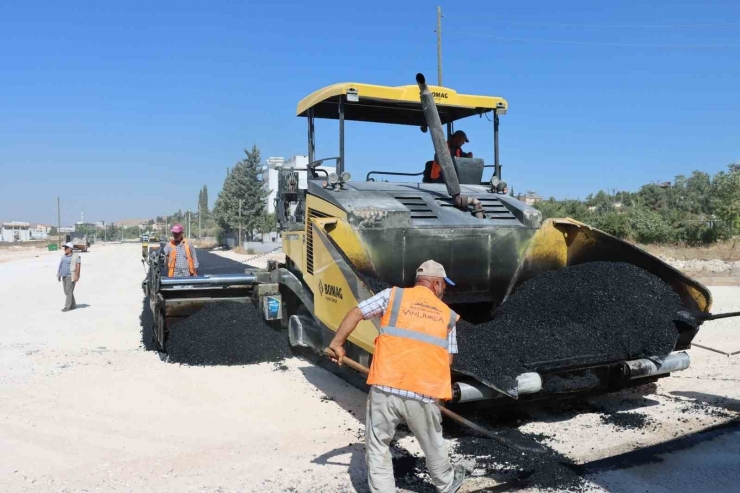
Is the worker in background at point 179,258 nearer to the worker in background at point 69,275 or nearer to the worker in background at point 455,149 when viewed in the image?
the worker in background at point 455,149

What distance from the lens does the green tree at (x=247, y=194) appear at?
47188 mm

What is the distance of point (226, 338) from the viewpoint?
22.1 ft

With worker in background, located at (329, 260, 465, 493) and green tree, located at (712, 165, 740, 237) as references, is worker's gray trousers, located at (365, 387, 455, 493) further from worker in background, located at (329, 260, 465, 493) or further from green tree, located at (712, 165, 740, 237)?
green tree, located at (712, 165, 740, 237)

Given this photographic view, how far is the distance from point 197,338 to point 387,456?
4.03 m

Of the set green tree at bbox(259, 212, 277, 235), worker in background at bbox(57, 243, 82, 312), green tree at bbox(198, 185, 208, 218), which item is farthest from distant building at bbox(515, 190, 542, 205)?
green tree at bbox(198, 185, 208, 218)

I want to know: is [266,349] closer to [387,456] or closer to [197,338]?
[197,338]

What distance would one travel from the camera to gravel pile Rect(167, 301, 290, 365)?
260 inches

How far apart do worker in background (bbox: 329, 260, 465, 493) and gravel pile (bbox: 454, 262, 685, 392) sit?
2.41ft

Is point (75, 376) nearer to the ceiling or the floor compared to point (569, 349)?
nearer to the floor

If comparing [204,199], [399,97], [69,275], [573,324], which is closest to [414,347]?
[573,324]

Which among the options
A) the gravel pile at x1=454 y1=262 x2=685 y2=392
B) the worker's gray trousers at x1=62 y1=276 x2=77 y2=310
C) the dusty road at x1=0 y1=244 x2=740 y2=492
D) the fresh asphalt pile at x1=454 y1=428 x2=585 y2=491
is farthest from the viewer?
the worker's gray trousers at x1=62 y1=276 x2=77 y2=310

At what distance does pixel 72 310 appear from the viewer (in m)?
11.1

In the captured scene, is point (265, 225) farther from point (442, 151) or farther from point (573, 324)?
point (573, 324)

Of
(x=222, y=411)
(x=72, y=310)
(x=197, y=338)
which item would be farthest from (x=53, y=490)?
(x=72, y=310)
